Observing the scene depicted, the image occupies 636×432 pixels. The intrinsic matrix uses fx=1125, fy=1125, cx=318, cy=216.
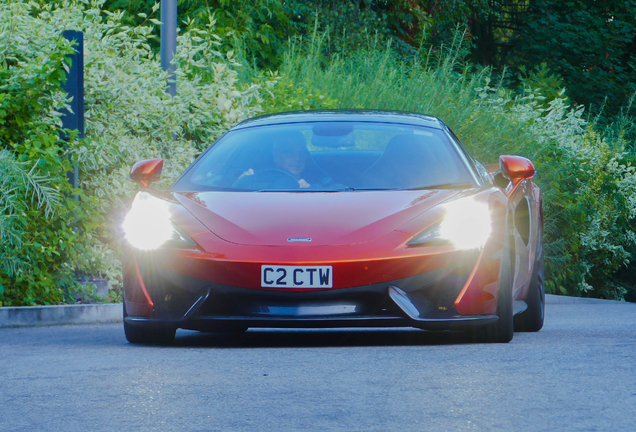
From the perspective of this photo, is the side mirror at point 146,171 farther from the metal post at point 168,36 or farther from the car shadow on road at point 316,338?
the metal post at point 168,36

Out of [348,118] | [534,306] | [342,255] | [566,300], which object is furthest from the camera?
[566,300]

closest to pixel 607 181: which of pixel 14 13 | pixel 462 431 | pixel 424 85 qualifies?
pixel 424 85

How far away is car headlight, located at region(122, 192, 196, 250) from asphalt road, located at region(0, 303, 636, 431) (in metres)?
0.60

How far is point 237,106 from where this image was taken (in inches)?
472

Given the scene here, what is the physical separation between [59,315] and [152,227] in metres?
2.51

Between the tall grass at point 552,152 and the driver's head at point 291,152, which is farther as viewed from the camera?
the tall grass at point 552,152

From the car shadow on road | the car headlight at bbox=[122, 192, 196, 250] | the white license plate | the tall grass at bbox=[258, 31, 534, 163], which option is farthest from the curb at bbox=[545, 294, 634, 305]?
the white license plate

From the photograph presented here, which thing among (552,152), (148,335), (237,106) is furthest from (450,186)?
(552,152)

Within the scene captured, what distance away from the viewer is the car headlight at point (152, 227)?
245 inches

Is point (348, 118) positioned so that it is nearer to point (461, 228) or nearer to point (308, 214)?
point (308, 214)

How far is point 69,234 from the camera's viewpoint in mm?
9086

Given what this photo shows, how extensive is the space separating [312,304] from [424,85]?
11.6 m

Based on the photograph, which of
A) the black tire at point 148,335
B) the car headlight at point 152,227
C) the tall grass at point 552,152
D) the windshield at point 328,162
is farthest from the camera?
the tall grass at point 552,152

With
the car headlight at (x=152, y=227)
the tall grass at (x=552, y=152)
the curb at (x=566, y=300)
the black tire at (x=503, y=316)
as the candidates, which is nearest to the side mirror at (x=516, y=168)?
the black tire at (x=503, y=316)
